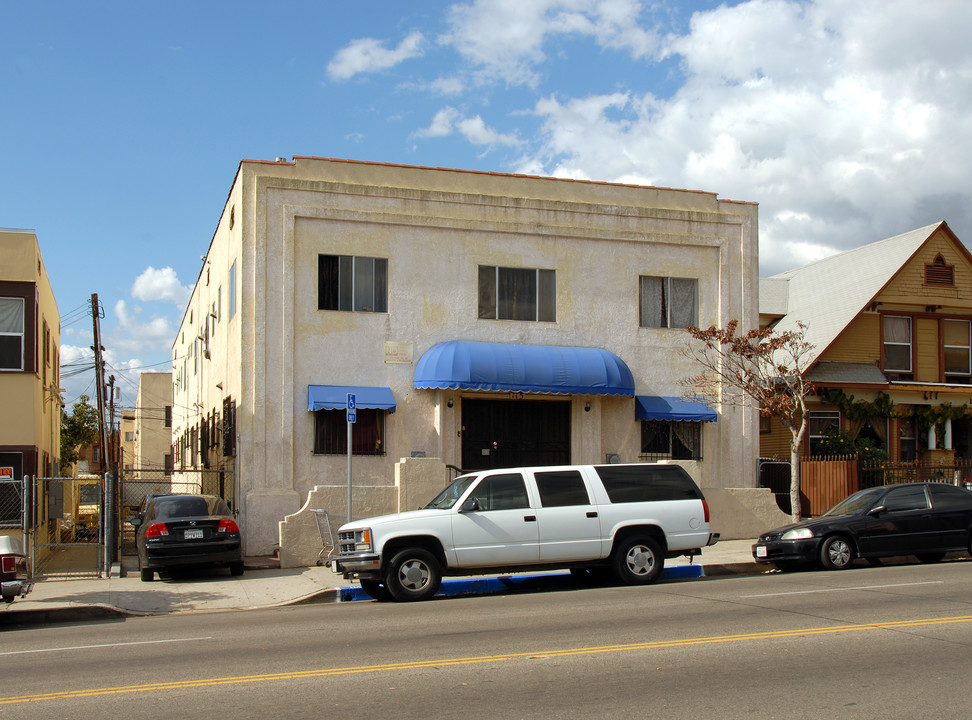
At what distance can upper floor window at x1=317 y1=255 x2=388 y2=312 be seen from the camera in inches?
813

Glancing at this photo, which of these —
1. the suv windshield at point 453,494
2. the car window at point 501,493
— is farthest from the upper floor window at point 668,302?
the suv windshield at point 453,494

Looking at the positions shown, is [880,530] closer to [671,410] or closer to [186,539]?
[671,410]

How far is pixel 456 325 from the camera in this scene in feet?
69.5

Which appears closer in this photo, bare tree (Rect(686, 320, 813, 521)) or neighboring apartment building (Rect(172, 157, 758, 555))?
neighboring apartment building (Rect(172, 157, 758, 555))

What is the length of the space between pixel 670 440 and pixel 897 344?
27.5ft

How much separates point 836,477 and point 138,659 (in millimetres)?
16705

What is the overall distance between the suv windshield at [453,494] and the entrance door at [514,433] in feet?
21.3

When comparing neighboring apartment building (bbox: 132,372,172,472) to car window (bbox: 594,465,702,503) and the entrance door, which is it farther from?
car window (bbox: 594,465,702,503)

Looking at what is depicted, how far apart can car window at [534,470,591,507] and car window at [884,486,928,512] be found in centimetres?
541

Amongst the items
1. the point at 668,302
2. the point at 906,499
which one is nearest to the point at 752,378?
the point at 668,302

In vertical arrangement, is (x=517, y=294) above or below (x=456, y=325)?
above

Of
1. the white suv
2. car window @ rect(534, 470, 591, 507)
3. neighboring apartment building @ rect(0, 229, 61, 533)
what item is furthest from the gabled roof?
neighboring apartment building @ rect(0, 229, 61, 533)

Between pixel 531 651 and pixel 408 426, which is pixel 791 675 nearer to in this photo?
pixel 531 651

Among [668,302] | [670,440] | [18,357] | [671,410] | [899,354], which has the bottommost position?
[670,440]
